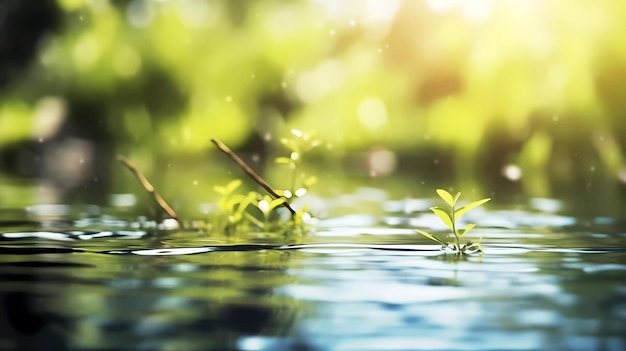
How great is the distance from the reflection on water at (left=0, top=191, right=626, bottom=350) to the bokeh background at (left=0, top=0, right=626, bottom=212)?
21.9 feet

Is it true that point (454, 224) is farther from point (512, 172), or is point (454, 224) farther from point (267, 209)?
point (512, 172)

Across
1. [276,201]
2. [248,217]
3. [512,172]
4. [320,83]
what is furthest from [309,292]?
[320,83]

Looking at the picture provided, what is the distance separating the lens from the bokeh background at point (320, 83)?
10.2 metres

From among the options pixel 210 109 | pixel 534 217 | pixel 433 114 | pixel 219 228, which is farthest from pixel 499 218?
pixel 210 109

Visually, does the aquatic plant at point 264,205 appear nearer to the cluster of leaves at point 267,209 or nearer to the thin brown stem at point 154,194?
the cluster of leaves at point 267,209

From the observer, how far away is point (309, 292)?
2295 millimetres

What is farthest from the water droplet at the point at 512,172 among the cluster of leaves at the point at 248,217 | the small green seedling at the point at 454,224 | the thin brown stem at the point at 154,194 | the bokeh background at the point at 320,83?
the small green seedling at the point at 454,224

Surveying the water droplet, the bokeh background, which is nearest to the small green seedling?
the water droplet

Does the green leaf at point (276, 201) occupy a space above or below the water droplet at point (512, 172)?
below

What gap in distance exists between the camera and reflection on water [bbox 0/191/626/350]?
1.77 metres

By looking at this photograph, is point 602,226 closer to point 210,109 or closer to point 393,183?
point 393,183

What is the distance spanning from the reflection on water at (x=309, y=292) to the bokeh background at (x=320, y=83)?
262 inches

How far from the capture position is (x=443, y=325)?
6.16ft

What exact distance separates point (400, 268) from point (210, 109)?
972 centimetres
